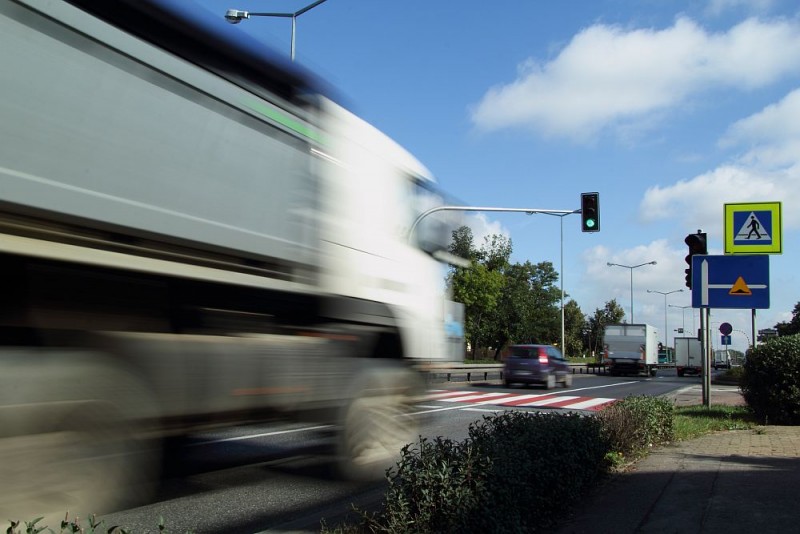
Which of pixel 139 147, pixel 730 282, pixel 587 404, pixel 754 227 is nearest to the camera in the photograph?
pixel 139 147

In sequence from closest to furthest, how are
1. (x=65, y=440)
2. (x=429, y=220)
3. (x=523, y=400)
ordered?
(x=65, y=440)
(x=429, y=220)
(x=523, y=400)

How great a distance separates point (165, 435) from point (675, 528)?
11.9 feet

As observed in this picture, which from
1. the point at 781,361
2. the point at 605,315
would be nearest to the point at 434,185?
the point at 781,361

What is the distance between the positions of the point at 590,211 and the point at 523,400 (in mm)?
6582

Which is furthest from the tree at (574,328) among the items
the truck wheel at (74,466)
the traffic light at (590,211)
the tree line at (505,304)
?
the truck wheel at (74,466)

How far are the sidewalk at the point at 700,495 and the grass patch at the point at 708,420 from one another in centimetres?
132

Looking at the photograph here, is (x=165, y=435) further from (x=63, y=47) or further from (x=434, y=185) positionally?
(x=434, y=185)

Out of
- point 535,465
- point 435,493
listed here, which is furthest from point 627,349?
point 435,493

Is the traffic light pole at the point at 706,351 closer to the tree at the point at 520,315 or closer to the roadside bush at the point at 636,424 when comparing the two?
the roadside bush at the point at 636,424

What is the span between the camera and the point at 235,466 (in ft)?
23.0

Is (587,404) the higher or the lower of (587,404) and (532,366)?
the lower

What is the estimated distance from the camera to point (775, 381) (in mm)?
11453

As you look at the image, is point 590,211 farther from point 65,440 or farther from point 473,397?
point 65,440

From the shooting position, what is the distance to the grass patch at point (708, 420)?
9.85 meters
